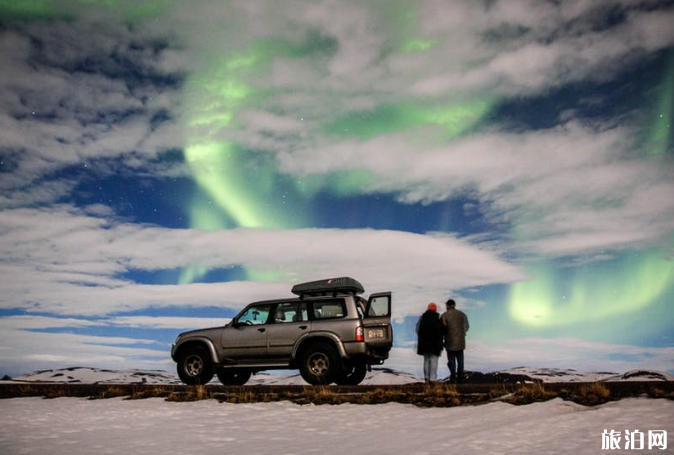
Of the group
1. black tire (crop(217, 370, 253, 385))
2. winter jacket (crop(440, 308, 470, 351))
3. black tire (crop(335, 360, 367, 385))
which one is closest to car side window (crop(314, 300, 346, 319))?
black tire (crop(335, 360, 367, 385))

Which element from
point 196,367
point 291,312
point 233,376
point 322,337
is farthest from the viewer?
point 233,376

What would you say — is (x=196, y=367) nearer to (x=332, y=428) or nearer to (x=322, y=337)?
(x=322, y=337)

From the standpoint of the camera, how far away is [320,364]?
465 inches

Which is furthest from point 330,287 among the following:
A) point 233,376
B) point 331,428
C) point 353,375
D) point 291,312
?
point 331,428

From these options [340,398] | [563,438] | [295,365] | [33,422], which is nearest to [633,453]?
[563,438]

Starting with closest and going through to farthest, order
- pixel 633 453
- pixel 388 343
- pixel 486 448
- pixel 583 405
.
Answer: pixel 633 453 → pixel 486 448 → pixel 583 405 → pixel 388 343

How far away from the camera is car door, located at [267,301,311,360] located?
476 inches

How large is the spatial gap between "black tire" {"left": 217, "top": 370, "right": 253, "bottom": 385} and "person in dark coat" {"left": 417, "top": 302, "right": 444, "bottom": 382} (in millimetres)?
4093

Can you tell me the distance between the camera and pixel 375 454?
5.91 metres

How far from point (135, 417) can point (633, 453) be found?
738 centimetres

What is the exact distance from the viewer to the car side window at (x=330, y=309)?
39.5 feet

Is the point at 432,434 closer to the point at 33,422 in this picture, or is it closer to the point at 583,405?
the point at 583,405

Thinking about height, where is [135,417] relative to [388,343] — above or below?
below

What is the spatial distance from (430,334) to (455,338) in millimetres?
559
